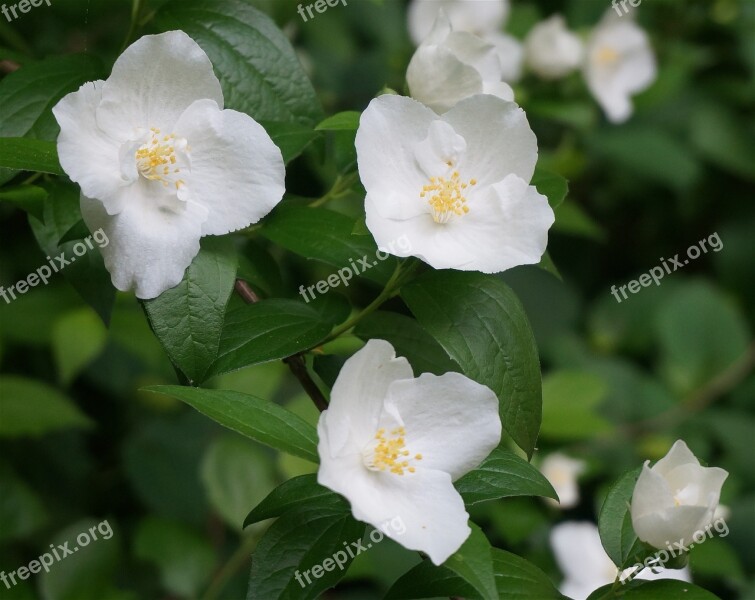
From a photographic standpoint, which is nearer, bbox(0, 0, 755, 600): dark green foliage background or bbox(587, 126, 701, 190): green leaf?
bbox(0, 0, 755, 600): dark green foliage background

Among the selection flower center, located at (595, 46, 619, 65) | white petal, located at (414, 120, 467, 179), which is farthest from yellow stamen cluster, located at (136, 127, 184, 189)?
flower center, located at (595, 46, 619, 65)

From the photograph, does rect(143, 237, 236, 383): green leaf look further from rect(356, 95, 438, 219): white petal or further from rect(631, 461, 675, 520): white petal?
rect(631, 461, 675, 520): white petal

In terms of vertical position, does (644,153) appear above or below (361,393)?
below

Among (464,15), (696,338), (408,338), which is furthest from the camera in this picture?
(696,338)

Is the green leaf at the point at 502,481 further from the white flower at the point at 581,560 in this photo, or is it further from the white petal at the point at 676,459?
the white flower at the point at 581,560

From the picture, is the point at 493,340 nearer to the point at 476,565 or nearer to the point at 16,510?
the point at 476,565

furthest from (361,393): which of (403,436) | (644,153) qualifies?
(644,153)

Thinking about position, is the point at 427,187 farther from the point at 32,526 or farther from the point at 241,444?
the point at 32,526
